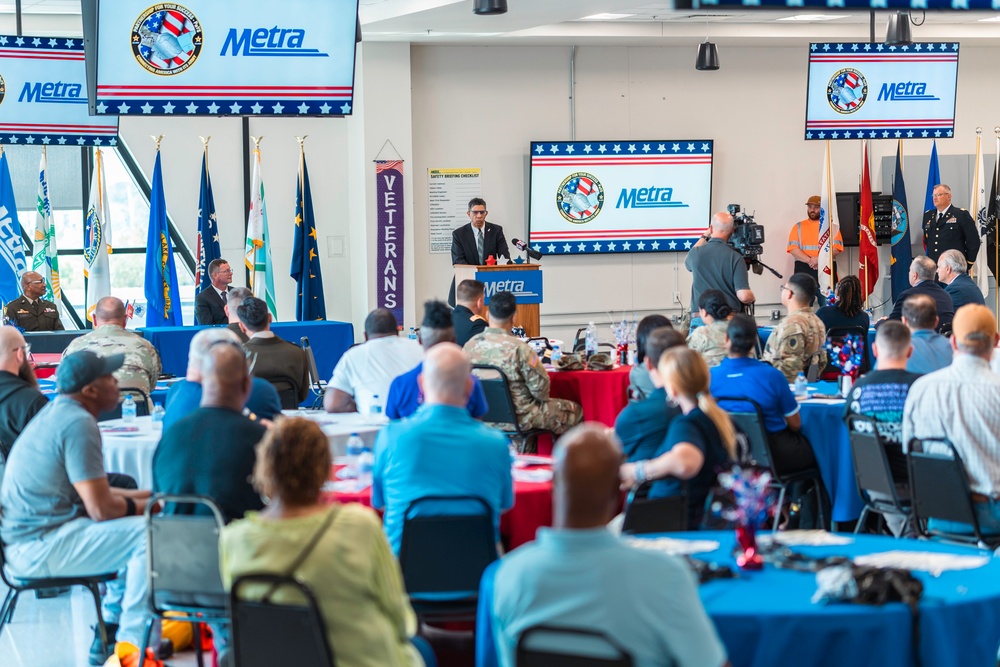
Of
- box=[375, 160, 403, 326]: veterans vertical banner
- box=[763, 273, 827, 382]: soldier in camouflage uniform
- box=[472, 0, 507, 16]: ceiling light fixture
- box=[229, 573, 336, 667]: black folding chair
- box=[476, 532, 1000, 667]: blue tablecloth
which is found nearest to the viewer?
box=[229, 573, 336, 667]: black folding chair

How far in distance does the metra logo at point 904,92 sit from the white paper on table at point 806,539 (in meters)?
7.93

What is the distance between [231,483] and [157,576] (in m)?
0.38

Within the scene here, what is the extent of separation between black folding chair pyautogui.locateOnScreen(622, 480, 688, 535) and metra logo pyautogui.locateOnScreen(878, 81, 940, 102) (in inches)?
301

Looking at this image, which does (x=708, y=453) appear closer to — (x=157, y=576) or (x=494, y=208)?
(x=157, y=576)

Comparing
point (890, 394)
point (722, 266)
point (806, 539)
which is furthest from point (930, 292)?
point (806, 539)

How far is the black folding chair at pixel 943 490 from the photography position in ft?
16.3

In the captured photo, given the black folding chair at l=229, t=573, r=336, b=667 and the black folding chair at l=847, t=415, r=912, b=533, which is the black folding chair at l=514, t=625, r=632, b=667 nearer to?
the black folding chair at l=229, t=573, r=336, b=667

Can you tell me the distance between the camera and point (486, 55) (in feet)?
46.4

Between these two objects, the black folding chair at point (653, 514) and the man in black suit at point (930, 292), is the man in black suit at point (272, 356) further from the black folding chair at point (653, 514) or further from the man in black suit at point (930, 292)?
the man in black suit at point (930, 292)

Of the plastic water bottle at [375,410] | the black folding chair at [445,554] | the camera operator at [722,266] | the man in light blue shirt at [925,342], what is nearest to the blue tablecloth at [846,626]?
the black folding chair at [445,554]

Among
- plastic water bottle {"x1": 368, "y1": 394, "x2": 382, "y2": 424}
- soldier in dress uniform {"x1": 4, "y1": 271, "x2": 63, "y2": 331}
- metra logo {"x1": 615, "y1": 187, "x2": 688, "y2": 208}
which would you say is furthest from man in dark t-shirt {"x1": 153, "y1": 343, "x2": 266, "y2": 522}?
metra logo {"x1": 615, "y1": 187, "x2": 688, "y2": 208}

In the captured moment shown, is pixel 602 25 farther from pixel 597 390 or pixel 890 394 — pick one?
pixel 890 394

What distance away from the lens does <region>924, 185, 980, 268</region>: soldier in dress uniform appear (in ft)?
46.6

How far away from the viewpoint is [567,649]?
8.67 ft
